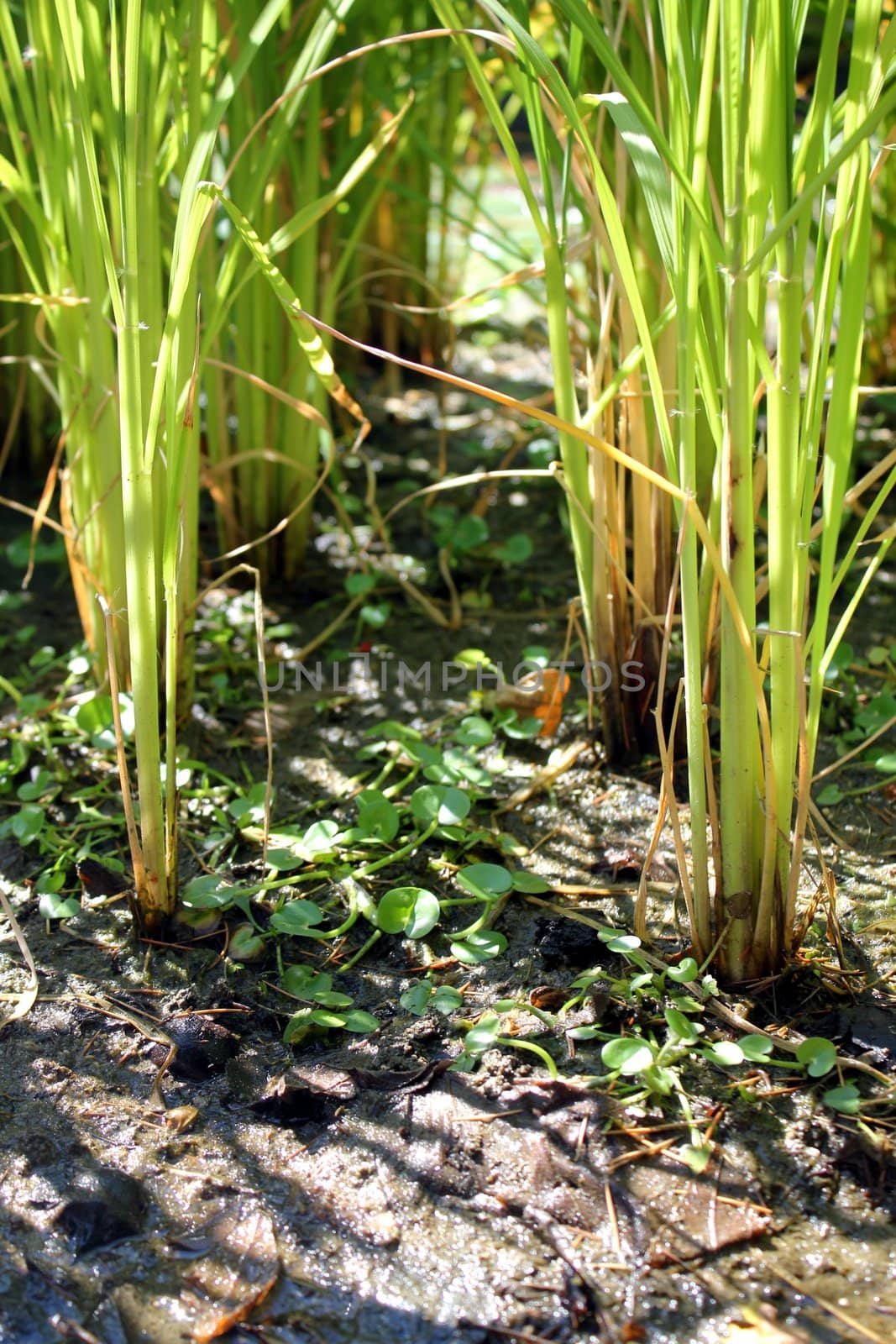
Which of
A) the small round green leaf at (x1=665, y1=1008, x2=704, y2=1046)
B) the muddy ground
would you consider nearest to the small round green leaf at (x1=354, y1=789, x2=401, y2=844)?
the muddy ground

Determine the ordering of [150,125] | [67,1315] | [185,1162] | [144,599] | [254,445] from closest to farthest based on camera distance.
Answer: [67,1315] → [185,1162] → [144,599] → [150,125] → [254,445]

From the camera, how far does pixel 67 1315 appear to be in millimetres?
778

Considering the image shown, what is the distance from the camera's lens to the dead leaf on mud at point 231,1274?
0.78 m

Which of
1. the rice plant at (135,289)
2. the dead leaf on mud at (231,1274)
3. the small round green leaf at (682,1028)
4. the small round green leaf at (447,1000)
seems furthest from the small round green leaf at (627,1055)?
the rice plant at (135,289)

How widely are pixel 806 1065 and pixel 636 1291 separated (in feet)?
0.80

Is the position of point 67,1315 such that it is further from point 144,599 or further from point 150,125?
point 150,125

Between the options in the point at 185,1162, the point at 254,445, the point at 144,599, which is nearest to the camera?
the point at 185,1162

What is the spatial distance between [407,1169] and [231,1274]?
14cm

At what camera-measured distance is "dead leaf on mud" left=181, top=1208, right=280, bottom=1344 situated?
78cm

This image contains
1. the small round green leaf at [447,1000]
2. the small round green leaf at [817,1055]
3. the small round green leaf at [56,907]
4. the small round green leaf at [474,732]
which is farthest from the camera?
the small round green leaf at [474,732]

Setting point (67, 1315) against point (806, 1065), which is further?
point (806, 1065)

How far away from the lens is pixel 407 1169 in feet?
2.87

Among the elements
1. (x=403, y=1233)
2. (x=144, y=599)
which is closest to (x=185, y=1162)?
(x=403, y=1233)

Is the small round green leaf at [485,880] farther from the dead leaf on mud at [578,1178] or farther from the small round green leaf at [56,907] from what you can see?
the small round green leaf at [56,907]
